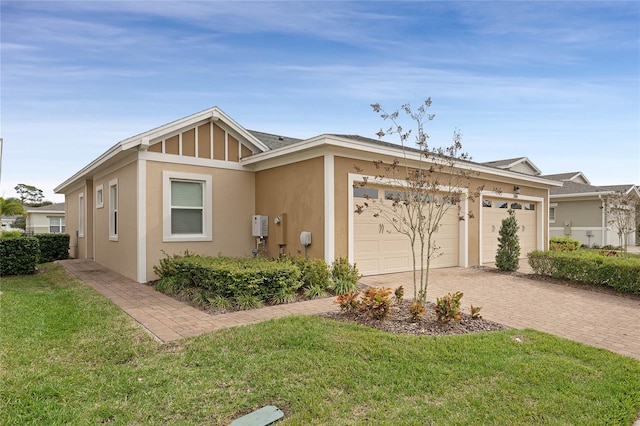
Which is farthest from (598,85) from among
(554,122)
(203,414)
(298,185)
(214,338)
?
(203,414)

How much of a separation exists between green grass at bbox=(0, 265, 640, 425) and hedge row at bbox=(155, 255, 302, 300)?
4.97 feet

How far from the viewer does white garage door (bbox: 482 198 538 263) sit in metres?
13.1

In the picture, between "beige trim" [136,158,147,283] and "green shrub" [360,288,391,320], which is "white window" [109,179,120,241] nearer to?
"beige trim" [136,158,147,283]

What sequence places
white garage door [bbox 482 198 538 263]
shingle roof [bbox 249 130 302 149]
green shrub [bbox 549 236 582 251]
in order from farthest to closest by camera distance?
green shrub [bbox 549 236 582 251], white garage door [bbox 482 198 538 263], shingle roof [bbox 249 130 302 149]

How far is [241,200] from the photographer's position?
35.6 feet

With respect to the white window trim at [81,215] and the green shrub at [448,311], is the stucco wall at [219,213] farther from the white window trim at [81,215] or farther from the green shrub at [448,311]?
the white window trim at [81,215]

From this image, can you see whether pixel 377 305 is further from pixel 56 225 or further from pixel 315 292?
pixel 56 225

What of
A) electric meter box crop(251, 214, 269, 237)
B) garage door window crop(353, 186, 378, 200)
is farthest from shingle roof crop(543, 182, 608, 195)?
electric meter box crop(251, 214, 269, 237)

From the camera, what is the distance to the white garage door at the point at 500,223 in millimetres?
13117

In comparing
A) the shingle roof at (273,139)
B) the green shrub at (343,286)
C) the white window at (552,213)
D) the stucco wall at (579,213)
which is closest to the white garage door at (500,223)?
the green shrub at (343,286)

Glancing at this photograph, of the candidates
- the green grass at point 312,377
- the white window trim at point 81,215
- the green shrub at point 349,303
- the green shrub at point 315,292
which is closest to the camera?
the green grass at point 312,377

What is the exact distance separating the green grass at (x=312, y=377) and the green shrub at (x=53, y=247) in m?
11.8

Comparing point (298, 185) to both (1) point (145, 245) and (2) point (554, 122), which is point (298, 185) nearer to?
(1) point (145, 245)

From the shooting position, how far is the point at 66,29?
7527 millimetres
